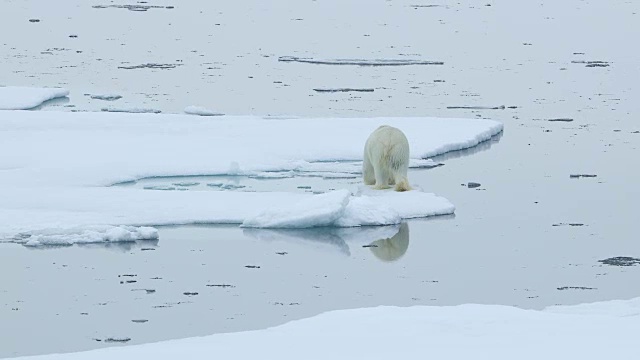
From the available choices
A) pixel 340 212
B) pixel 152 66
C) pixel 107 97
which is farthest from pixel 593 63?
pixel 340 212

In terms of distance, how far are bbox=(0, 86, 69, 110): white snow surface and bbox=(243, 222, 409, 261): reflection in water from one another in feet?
20.3

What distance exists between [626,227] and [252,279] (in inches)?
108

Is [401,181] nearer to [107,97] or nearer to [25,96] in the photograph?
[107,97]

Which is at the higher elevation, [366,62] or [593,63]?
[366,62]

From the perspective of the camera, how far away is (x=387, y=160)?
9.19 meters

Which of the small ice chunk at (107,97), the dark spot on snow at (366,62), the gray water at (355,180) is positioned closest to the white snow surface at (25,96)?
the gray water at (355,180)

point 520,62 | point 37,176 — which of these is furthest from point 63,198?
point 520,62

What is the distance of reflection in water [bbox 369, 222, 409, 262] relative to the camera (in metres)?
7.39

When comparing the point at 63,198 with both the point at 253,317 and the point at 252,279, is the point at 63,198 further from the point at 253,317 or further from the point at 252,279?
the point at 253,317

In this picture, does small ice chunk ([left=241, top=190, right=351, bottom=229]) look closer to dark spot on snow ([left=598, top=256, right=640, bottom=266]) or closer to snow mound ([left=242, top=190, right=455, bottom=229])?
snow mound ([left=242, top=190, right=455, bottom=229])

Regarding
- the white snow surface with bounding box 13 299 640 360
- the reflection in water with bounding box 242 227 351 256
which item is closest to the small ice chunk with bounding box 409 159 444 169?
the reflection in water with bounding box 242 227 351 256

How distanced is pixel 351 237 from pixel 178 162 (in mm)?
2512

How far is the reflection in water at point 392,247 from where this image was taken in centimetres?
739

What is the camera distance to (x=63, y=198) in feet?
28.0
